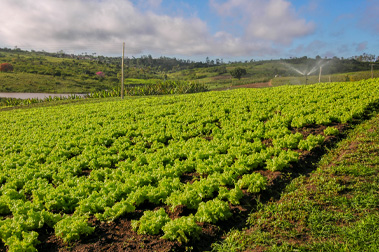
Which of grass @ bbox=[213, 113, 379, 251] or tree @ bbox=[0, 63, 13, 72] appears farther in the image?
tree @ bbox=[0, 63, 13, 72]

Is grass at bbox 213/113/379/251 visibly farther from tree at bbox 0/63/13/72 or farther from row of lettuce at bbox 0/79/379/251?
tree at bbox 0/63/13/72

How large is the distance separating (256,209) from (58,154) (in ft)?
33.6

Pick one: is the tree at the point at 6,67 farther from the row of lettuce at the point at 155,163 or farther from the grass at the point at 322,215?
the grass at the point at 322,215

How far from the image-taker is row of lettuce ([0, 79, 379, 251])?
7055 mm

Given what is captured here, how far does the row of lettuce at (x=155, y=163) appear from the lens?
7.05 metres

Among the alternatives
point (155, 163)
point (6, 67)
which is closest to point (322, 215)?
point (155, 163)

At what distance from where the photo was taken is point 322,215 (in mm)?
6613

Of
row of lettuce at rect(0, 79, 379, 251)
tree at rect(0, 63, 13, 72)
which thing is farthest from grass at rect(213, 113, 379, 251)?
tree at rect(0, 63, 13, 72)

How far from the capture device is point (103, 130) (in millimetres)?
16859

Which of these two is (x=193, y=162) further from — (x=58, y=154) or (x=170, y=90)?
(x=170, y=90)

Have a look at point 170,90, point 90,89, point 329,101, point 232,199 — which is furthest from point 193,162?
point 90,89

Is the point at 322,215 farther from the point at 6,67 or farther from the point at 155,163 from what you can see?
the point at 6,67

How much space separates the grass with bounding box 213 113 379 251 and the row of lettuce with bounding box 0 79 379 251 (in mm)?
870

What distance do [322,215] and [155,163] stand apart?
19.8 ft
